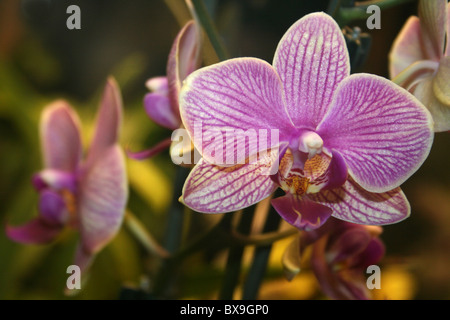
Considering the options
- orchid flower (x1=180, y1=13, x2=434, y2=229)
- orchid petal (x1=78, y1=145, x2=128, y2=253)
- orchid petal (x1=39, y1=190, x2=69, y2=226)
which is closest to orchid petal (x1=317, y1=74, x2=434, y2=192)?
orchid flower (x1=180, y1=13, x2=434, y2=229)

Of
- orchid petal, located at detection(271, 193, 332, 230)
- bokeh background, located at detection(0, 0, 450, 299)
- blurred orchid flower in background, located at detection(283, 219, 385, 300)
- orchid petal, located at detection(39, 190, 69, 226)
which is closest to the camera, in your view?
orchid petal, located at detection(271, 193, 332, 230)

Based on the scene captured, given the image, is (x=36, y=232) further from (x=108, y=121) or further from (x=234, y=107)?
(x=234, y=107)

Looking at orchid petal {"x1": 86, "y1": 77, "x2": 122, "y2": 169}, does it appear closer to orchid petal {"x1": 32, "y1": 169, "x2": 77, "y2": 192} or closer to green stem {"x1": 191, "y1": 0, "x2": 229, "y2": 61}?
orchid petal {"x1": 32, "y1": 169, "x2": 77, "y2": 192}

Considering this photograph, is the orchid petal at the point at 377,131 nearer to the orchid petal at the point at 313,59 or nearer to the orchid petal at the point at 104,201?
the orchid petal at the point at 313,59

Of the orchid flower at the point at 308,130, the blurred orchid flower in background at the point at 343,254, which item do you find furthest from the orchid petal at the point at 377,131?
the blurred orchid flower in background at the point at 343,254

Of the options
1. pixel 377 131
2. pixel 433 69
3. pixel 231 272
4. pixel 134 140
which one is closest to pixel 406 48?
pixel 433 69

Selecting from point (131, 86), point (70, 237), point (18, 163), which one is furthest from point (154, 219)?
point (131, 86)
